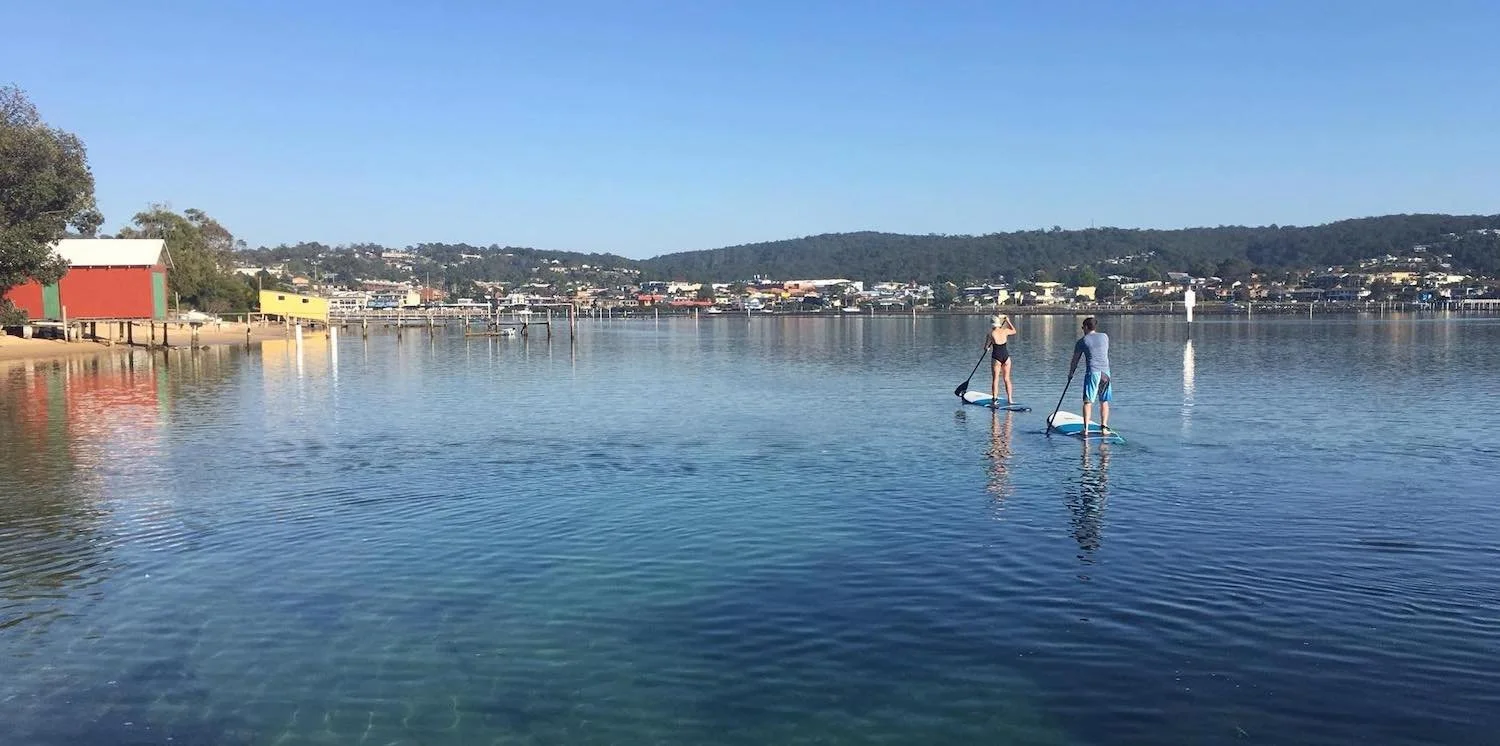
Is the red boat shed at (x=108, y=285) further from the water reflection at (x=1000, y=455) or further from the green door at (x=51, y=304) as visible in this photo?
the water reflection at (x=1000, y=455)

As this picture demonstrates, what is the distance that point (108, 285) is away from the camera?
251 ft

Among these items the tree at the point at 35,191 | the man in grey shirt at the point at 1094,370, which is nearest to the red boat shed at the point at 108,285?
the tree at the point at 35,191

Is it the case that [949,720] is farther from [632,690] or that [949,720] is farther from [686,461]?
[686,461]

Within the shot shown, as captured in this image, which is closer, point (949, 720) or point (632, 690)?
point (949, 720)

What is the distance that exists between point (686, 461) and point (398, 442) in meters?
6.78

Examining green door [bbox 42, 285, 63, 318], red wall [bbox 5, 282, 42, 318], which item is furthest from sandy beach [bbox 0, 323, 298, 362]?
red wall [bbox 5, 282, 42, 318]

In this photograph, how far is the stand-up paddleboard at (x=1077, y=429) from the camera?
2061cm

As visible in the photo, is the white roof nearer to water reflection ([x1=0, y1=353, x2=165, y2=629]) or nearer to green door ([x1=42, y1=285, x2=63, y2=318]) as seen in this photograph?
green door ([x1=42, y1=285, x2=63, y2=318])

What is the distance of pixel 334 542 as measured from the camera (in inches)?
511

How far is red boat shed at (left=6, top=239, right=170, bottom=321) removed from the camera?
246ft

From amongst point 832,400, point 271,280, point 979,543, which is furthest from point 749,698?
point 271,280

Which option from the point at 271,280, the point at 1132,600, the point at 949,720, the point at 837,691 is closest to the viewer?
the point at 949,720

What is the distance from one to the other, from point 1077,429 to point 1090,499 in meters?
6.38

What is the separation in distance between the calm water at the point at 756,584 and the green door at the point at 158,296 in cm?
6107
